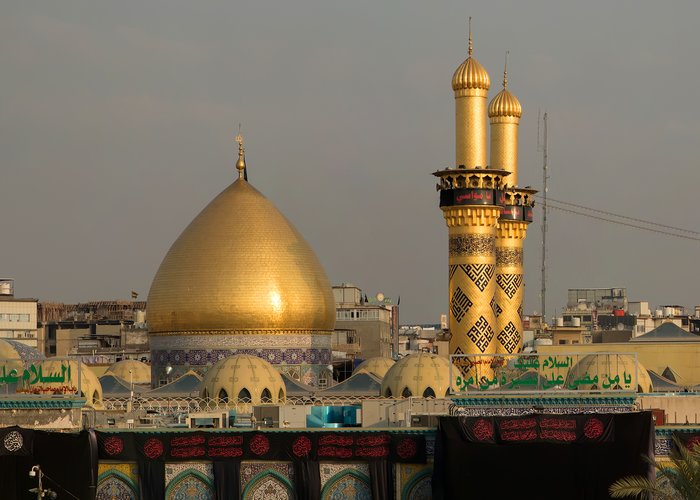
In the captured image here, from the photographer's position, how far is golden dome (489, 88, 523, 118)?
51.8 m

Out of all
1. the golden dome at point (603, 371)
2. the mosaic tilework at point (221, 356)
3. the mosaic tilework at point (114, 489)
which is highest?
the golden dome at point (603, 371)

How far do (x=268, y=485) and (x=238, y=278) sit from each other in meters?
20.5

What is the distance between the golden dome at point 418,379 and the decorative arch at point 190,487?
1380cm

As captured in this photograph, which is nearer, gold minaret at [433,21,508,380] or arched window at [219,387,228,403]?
arched window at [219,387,228,403]

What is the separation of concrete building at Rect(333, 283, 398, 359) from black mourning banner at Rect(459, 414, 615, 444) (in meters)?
44.1

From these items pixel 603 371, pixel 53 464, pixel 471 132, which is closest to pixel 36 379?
pixel 53 464

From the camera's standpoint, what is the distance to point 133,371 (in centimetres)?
5406

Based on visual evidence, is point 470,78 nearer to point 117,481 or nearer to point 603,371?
point 603,371

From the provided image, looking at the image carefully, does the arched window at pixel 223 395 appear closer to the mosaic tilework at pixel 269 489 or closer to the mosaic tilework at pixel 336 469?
the mosaic tilework at pixel 269 489

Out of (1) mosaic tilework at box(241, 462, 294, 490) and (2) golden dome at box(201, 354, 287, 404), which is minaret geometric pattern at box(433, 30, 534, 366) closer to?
(2) golden dome at box(201, 354, 287, 404)

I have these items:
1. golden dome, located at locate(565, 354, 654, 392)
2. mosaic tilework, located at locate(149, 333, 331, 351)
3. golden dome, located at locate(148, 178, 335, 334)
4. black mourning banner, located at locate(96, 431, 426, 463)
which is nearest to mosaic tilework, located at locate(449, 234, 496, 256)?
golden dome, located at locate(148, 178, 335, 334)

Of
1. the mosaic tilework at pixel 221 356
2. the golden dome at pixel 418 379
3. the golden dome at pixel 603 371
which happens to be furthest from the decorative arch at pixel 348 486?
the mosaic tilework at pixel 221 356

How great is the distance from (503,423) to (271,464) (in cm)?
385

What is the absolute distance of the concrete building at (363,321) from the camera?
74562mm
